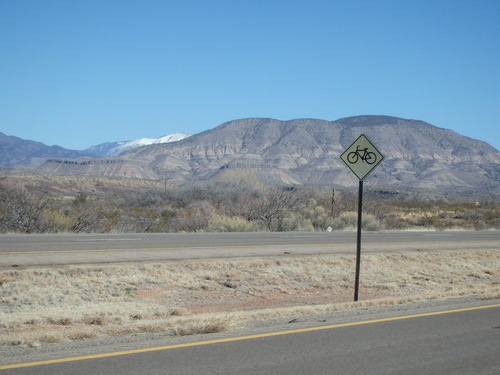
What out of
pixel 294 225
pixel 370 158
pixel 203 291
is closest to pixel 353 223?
pixel 294 225

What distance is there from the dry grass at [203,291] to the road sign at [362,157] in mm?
2823

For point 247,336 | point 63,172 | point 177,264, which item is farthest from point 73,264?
point 63,172

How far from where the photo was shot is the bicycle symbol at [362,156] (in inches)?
507

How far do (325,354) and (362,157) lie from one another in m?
6.45

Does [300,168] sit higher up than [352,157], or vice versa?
[300,168]

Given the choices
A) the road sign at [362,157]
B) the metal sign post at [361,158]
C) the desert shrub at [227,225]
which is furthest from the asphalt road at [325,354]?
the desert shrub at [227,225]

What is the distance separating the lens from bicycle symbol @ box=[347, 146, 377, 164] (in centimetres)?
1288

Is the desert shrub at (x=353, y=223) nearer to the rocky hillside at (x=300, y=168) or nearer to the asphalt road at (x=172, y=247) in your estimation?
the asphalt road at (x=172, y=247)

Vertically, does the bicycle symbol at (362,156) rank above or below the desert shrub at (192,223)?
above

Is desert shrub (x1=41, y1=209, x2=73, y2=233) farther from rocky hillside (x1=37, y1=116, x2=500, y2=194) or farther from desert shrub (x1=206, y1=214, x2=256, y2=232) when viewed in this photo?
rocky hillside (x1=37, y1=116, x2=500, y2=194)

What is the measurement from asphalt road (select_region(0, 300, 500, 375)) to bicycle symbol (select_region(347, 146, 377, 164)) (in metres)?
4.48

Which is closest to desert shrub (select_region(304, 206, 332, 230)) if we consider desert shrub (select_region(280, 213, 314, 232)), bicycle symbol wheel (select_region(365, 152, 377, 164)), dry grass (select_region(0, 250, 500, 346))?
desert shrub (select_region(280, 213, 314, 232))

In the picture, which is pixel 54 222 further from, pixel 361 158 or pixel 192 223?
pixel 361 158

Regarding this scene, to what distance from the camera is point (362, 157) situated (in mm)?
12977
